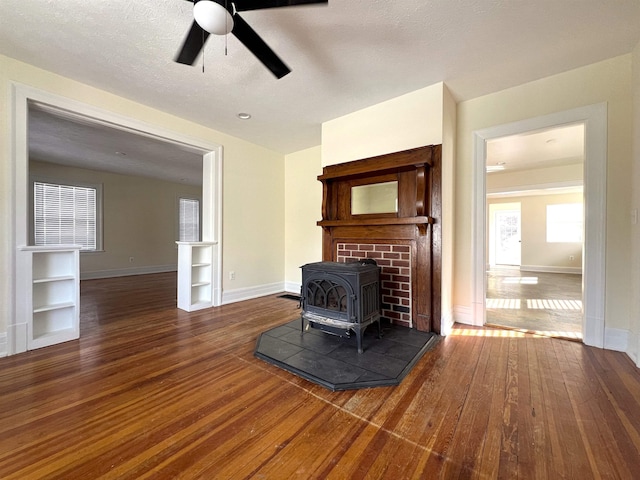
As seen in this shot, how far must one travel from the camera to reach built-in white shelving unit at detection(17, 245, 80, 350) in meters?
2.32

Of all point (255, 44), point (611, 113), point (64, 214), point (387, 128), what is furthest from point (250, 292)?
point (64, 214)

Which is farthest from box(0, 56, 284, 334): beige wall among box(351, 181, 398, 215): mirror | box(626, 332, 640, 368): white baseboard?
box(626, 332, 640, 368): white baseboard

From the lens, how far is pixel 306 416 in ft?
4.87

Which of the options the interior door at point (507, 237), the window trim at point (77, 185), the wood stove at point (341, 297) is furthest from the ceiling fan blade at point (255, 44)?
the interior door at point (507, 237)

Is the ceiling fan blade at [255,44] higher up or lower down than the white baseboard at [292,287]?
higher up

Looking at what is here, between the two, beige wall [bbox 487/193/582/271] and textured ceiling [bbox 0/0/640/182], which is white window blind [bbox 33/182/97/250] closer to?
textured ceiling [bbox 0/0/640/182]

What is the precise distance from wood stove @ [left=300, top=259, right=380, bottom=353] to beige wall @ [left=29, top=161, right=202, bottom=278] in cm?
632

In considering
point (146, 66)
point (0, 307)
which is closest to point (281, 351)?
point (0, 307)

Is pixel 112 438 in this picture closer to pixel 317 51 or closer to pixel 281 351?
pixel 281 351

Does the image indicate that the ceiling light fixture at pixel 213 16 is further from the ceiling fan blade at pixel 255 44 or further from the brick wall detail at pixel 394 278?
the brick wall detail at pixel 394 278

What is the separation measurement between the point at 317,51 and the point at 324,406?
258 cm

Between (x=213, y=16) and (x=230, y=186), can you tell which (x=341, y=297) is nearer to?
(x=213, y=16)

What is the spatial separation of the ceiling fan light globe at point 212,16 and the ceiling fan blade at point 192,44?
0.16 meters

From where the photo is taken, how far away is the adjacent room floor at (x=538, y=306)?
9.45 feet
